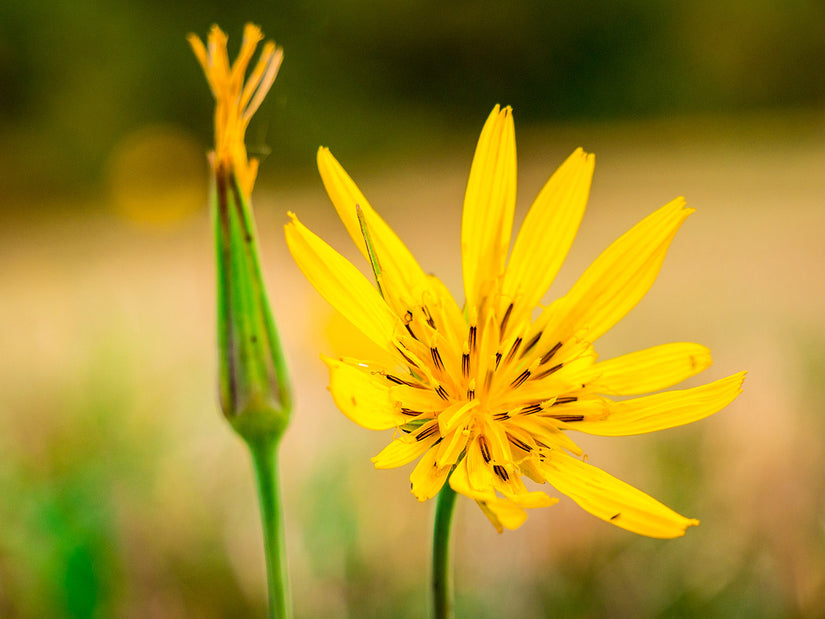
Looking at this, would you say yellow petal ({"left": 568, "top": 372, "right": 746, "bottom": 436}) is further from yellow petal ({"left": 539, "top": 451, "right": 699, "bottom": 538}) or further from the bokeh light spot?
the bokeh light spot

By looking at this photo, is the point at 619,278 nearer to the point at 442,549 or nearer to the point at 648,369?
the point at 648,369

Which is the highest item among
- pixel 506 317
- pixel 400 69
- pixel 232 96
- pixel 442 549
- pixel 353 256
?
pixel 400 69

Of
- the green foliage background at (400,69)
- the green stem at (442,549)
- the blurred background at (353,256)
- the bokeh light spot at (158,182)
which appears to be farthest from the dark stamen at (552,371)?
the green foliage background at (400,69)

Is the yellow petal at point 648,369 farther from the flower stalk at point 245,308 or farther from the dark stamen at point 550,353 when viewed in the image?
the flower stalk at point 245,308

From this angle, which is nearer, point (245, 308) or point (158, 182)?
point (245, 308)

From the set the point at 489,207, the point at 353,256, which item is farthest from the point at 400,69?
the point at 489,207

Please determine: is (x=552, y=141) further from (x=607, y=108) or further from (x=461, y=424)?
(x=461, y=424)

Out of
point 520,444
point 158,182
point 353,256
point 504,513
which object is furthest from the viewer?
point 158,182
